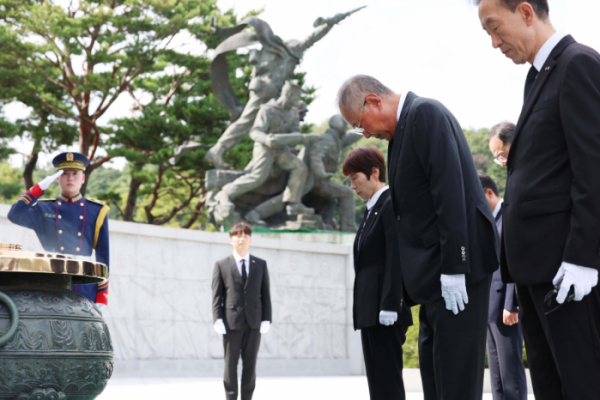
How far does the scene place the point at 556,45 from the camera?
2.23 m

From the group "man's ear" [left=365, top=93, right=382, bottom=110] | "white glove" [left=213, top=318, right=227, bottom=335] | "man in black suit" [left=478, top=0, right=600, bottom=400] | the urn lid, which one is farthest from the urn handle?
"white glove" [left=213, top=318, right=227, bottom=335]

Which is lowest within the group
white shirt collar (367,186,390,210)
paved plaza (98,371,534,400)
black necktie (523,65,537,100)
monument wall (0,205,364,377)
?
paved plaza (98,371,534,400)

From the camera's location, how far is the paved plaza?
6.78 meters

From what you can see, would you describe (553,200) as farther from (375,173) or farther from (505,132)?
(505,132)

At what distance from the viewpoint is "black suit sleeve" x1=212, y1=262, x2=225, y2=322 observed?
6203mm

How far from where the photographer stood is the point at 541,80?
7.32 feet

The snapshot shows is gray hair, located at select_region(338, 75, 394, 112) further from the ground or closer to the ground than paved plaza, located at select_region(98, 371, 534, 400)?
further from the ground

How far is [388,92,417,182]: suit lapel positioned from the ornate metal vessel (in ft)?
4.49

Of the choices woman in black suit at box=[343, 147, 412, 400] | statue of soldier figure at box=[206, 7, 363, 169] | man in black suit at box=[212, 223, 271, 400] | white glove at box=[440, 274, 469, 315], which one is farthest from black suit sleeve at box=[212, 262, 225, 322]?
statue of soldier figure at box=[206, 7, 363, 169]

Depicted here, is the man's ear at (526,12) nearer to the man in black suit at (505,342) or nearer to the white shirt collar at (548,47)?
the white shirt collar at (548,47)

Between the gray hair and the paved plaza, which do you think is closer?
the gray hair

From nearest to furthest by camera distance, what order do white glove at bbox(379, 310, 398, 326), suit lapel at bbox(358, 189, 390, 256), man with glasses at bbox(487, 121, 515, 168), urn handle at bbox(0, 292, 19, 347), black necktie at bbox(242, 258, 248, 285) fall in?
urn handle at bbox(0, 292, 19, 347), white glove at bbox(379, 310, 398, 326), suit lapel at bbox(358, 189, 390, 256), man with glasses at bbox(487, 121, 515, 168), black necktie at bbox(242, 258, 248, 285)

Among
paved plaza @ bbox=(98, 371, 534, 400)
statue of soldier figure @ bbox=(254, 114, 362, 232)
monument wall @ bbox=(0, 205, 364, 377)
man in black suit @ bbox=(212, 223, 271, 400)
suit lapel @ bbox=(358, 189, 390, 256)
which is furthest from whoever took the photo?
statue of soldier figure @ bbox=(254, 114, 362, 232)

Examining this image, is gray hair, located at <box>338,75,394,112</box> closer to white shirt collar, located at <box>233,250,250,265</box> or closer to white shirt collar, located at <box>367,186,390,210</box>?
white shirt collar, located at <box>367,186,390,210</box>
